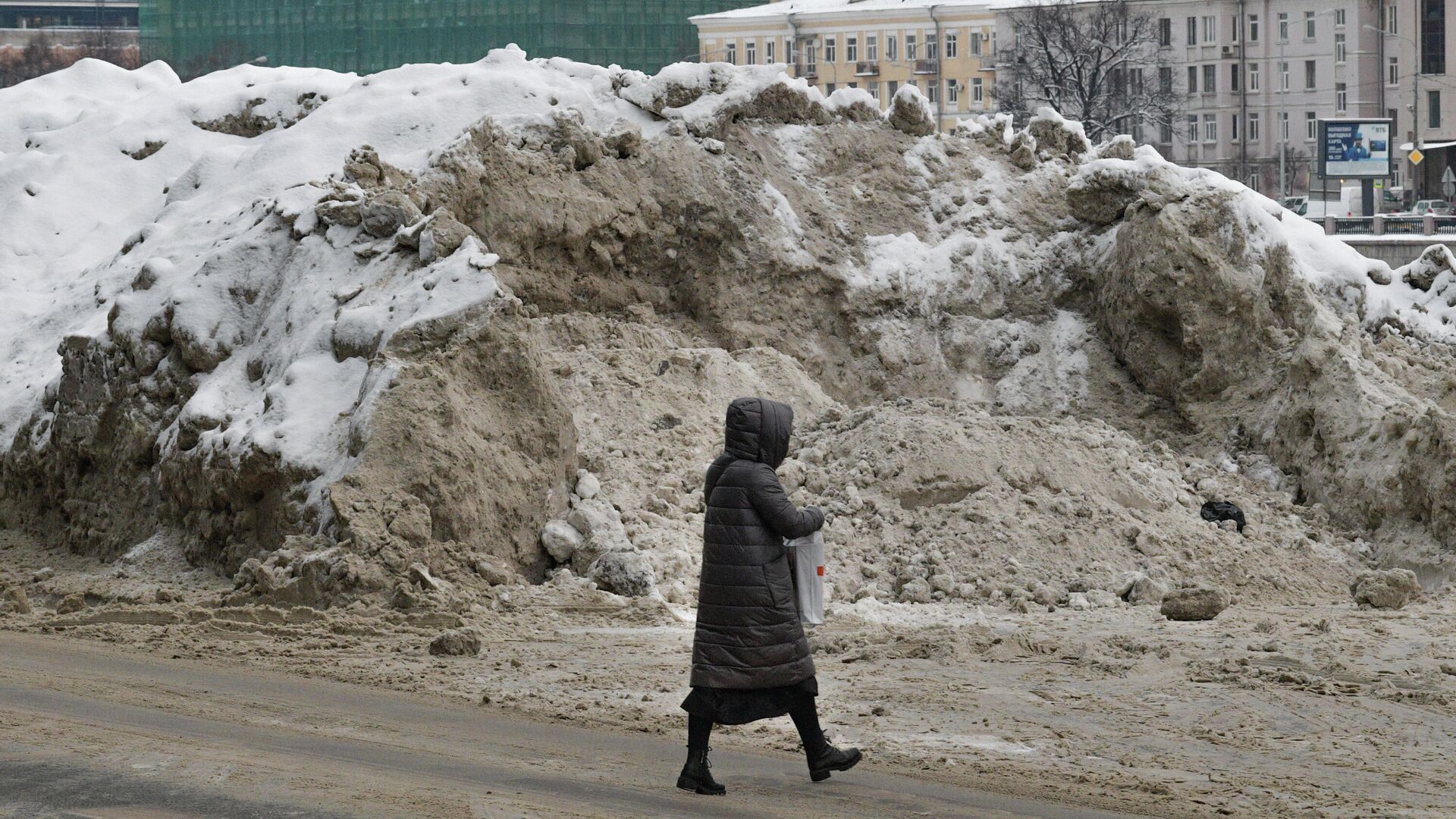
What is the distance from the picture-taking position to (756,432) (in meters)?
6.86

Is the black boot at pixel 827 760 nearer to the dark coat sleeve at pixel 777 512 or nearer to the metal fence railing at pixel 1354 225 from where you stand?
the dark coat sleeve at pixel 777 512

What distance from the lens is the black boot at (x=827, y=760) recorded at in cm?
690

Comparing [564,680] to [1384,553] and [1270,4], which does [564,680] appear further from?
[1270,4]

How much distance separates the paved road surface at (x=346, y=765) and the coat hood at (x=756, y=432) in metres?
1.32

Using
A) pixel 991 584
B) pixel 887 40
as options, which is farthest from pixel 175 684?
pixel 887 40

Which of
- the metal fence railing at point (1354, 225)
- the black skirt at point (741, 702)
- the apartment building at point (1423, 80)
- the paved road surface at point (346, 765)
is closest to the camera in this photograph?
the paved road surface at point (346, 765)

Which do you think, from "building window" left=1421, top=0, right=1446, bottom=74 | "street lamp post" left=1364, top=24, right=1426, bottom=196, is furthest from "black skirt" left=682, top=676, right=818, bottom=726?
"building window" left=1421, top=0, right=1446, bottom=74

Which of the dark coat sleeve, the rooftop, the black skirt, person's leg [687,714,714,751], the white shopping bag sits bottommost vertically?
person's leg [687,714,714,751]

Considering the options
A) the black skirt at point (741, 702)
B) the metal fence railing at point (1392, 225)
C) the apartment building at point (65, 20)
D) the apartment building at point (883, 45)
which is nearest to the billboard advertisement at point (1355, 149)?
the metal fence railing at point (1392, 225)

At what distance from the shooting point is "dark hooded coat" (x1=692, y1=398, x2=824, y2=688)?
264 inches

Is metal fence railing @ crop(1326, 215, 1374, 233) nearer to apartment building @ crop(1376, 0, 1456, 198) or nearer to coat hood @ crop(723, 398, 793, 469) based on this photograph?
apartment building @ crop(1376, 0, 1456, 198)

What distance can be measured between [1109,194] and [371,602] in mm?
8534

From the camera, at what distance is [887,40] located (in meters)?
70.9

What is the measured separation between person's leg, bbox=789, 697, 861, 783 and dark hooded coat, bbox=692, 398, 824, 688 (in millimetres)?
147
